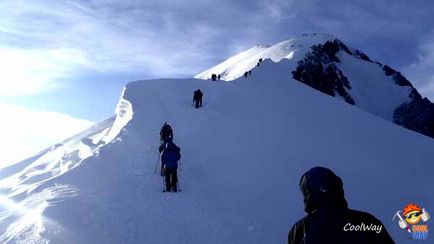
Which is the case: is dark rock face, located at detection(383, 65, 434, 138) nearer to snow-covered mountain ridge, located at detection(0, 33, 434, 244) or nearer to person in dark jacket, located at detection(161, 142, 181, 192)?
snow-covered mountain ridge, located at detection(0, 33, 434, 244)

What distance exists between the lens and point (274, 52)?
126m

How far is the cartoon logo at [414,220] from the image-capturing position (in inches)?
667

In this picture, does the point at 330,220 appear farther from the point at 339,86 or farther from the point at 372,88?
the point at 372,88

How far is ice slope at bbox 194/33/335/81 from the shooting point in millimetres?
114438

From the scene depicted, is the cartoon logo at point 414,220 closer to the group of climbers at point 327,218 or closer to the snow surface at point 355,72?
the group of climbers at point 327,218

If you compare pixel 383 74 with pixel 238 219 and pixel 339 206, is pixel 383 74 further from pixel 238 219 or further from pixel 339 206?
pixel 339 206

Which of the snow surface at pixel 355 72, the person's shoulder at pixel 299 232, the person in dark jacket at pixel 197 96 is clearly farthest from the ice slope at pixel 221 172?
the snow surface at pixel 355 72

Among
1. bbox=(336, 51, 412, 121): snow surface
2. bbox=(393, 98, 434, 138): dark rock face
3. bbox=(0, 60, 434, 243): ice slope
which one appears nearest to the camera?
bbox=(0, 60, 434, 243): ice slope

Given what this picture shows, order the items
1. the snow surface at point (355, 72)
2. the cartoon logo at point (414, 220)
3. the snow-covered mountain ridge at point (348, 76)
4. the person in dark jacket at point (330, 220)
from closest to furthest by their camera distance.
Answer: the person in dark jacket at point (330, 220), the cartoon logo at point (414, 220), the snow-covered mountain ridge at point (348, 76), the snow surface at point (355, 72)

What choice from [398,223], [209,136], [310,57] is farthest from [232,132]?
[310,57]

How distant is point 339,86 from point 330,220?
11572 cm

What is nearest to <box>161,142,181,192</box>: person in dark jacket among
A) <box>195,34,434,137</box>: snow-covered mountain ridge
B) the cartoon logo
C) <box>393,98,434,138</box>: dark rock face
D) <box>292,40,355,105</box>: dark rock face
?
the cartoon logo

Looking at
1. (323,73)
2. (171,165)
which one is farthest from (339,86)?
(171,165)

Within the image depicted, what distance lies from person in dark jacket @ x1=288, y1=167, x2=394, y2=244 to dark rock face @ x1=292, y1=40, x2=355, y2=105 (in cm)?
9486
